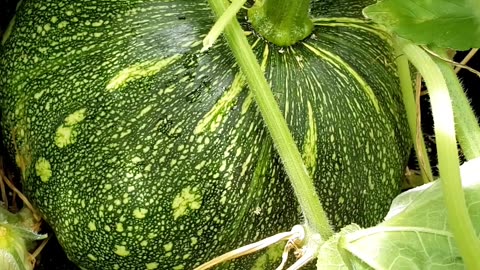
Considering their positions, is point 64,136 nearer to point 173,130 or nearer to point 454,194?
point 173,130

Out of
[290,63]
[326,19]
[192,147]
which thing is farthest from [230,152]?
[326,19]

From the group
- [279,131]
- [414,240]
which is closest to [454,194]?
[414,240]

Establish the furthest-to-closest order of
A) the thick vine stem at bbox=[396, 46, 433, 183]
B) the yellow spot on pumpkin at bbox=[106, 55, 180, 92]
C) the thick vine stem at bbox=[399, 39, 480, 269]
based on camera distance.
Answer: the thick vine stem at bbox=[396, 46, 433, 183] → the yellow spot on pumpkin at bbox=[106, 55, 180, 92] → the thick vine stem at bbox=[399, 39, 480, 269]

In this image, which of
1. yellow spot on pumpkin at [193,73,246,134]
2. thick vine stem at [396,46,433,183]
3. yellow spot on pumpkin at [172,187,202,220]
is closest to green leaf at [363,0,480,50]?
thick vine stem at [396,46,433,183]

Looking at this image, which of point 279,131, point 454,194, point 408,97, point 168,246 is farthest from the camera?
point 408,97

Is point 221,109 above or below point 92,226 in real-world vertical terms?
above

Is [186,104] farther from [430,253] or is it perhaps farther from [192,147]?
[430,253]

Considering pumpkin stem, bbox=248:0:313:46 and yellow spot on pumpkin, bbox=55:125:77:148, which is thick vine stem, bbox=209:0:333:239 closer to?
pumpkin stem, bbox=248:0:313:46
